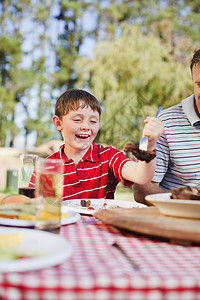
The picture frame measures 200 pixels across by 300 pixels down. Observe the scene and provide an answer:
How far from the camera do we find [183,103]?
7.80ft

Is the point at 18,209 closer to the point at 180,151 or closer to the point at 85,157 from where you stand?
the point at 85,157

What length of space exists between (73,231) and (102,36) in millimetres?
20070

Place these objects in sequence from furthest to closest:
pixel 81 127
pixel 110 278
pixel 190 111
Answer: pixel 190 111 → pixel 81 127 → pixel 110 278

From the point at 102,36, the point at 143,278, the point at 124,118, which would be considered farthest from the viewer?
the point at 102,36

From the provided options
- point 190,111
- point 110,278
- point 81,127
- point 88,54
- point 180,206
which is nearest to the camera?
point 110,278

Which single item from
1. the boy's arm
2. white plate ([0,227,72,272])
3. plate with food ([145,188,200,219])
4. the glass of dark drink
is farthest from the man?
white plate ([0,227,72,272])

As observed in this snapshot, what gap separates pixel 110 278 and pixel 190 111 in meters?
1.84

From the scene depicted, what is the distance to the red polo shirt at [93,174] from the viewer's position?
6.45 ft

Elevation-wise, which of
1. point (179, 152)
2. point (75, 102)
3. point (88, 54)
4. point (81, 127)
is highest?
point (88, 54)

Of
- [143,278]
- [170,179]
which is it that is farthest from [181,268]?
[170,179]

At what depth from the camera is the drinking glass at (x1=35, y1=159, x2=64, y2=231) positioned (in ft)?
3.14

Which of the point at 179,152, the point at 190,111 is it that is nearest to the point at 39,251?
the point at 179,152

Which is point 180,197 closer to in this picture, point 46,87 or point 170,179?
point 170,179

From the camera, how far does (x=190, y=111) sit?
7.54 feet
